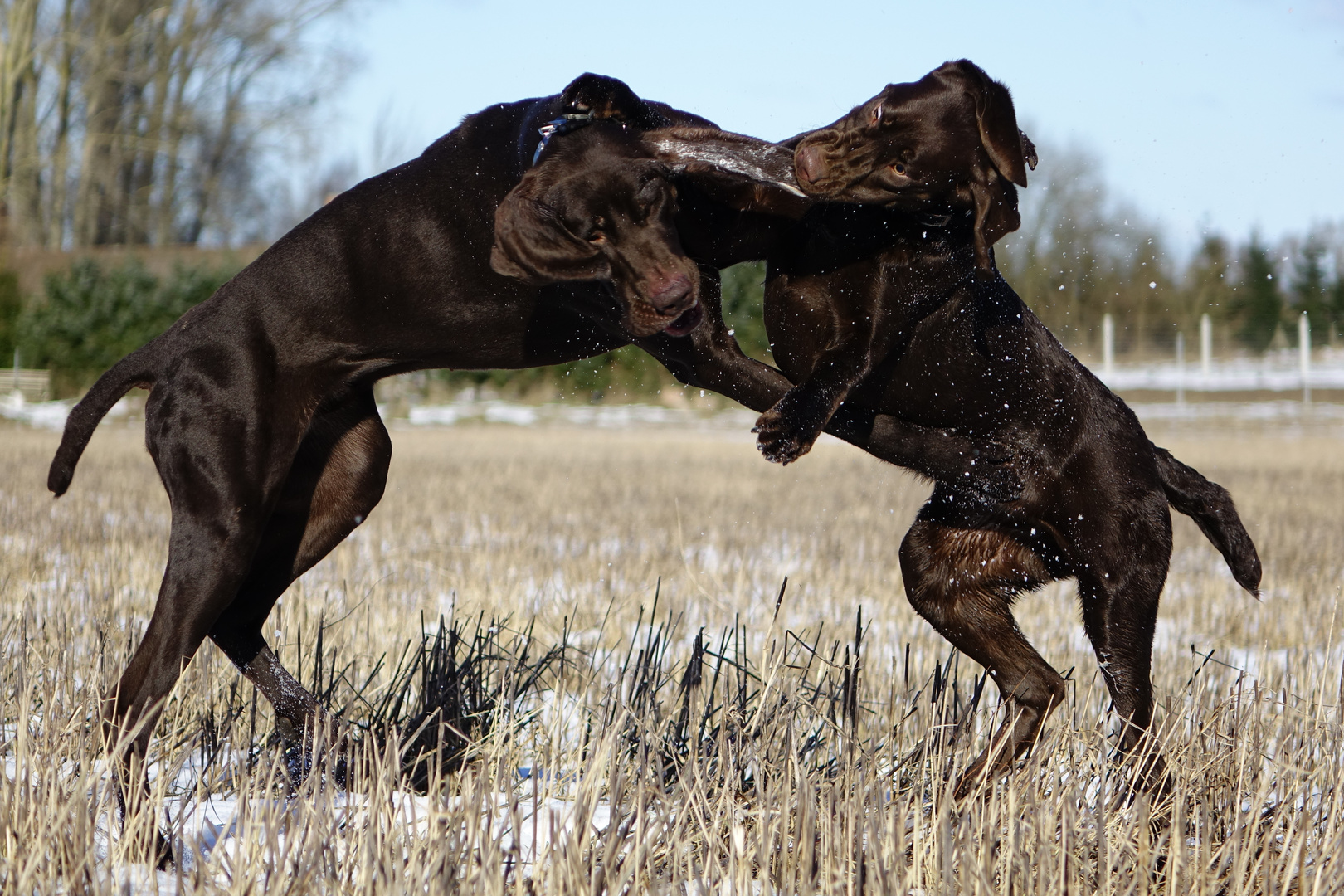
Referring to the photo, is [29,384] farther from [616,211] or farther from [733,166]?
[733,166]

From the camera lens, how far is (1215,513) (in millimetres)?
3338

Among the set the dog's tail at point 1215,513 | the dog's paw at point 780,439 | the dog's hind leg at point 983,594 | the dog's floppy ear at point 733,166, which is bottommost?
the dog's hind leg at point 983,594

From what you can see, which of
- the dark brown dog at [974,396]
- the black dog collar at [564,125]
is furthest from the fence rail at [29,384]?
the dark brown dog at [974,396]

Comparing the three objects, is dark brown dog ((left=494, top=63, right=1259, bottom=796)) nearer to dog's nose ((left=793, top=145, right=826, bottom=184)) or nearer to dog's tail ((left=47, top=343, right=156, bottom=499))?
dog's nose ((left=793, top=145, right=826, bottom=184))

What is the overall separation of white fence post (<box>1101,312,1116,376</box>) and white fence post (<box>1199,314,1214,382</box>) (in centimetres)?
178

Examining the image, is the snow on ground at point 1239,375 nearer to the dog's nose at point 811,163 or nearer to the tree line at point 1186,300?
the tree line at point 1186,300

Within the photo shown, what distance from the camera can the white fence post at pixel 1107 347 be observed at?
26438mm

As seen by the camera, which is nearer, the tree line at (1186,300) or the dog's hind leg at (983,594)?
the dog's hind leg at (983,594)

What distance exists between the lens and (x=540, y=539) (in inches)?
294

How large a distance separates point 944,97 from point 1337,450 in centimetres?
1429

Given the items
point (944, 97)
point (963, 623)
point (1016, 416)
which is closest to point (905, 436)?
point (1016, 416)

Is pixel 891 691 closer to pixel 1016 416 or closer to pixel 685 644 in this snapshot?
pixel 1016 416

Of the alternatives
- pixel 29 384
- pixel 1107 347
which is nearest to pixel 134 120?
pixel 29 384

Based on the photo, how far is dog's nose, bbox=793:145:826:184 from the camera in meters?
2.81
